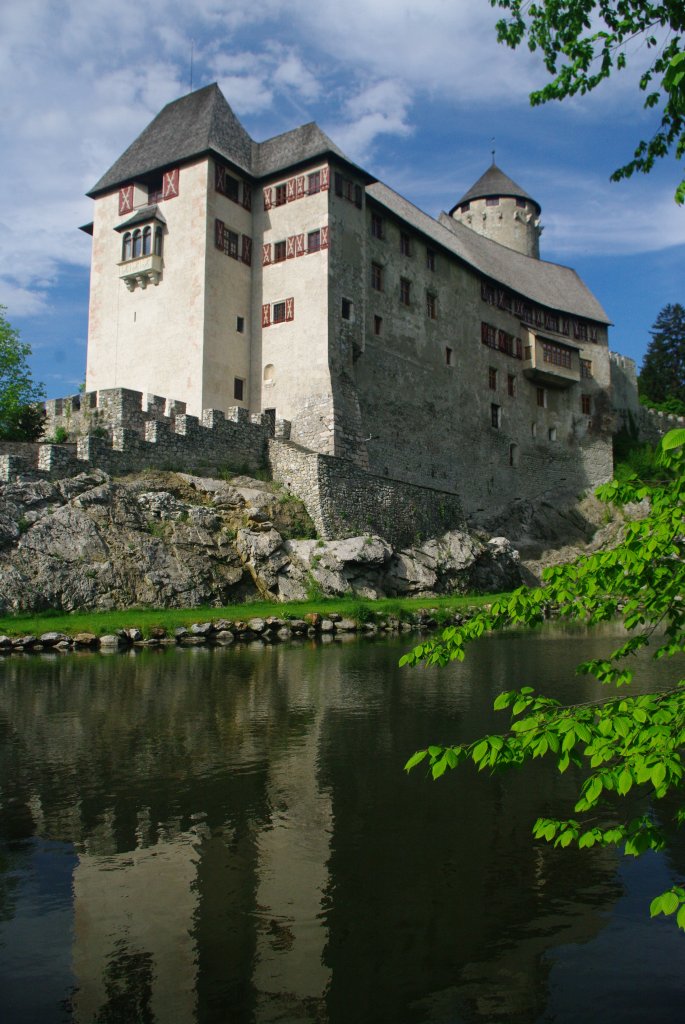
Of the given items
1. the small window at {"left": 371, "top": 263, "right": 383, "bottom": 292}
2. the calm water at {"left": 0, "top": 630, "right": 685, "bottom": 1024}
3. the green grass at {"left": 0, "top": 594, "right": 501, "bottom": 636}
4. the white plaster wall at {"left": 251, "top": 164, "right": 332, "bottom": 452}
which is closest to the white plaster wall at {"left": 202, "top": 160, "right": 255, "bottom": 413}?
the white plaster wall at {"left": 251, "top": 164, "right": 332, "bottom": 452}

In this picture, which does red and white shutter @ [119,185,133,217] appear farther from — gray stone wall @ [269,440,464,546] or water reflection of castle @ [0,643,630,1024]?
water reflection of castle @ [0,643,630,1024]

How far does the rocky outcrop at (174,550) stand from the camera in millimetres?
26516

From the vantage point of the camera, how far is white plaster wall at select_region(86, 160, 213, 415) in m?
37.8

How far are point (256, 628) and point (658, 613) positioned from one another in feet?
68.4

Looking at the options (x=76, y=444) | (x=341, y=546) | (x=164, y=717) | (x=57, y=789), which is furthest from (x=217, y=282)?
(x=57, y=789)

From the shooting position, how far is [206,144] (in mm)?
38281

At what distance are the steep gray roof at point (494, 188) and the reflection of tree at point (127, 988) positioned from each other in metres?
71.6

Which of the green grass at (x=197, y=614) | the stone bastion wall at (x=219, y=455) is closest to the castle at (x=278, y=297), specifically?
the stone bastion wall at (x=219, y=455)

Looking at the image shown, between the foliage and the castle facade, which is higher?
the castle facade

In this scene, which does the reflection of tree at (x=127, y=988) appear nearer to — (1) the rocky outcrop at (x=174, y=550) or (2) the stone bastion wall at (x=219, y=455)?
(1) the rocky outcrop at (x=174, y=550)

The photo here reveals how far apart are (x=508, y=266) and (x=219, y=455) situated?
34.1 meters

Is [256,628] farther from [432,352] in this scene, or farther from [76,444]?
[432,352]

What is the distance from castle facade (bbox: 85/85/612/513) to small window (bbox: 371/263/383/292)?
164 mm

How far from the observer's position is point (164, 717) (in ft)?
42.4
